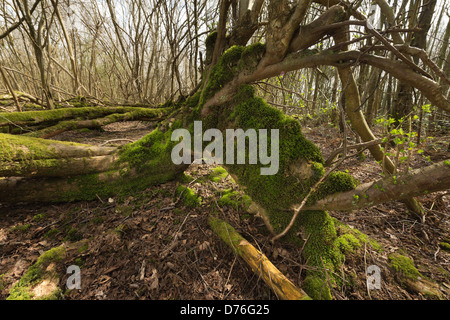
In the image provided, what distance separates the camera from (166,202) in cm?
329

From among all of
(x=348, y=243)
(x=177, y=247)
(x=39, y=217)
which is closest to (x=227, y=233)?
(x=177, y=247)

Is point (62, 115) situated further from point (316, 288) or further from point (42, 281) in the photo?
point (316, 288)

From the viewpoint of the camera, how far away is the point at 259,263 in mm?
2086

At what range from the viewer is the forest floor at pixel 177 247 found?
6.78 ft

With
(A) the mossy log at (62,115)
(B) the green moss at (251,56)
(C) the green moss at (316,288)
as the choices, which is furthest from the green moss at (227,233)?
(A) the mossy log at (62,115)

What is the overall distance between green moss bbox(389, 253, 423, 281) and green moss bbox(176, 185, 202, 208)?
106 inches

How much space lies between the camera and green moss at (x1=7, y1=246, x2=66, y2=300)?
1945 millimetres

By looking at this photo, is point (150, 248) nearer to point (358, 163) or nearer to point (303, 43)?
point (303, 43)

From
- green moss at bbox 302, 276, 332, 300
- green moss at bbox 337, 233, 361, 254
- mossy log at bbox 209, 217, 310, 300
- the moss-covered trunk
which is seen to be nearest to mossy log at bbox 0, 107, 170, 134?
the moss-covered trunk

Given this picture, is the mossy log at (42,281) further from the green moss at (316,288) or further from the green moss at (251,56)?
the green moss at (251,56)

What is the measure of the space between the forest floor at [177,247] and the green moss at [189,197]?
7 cm
